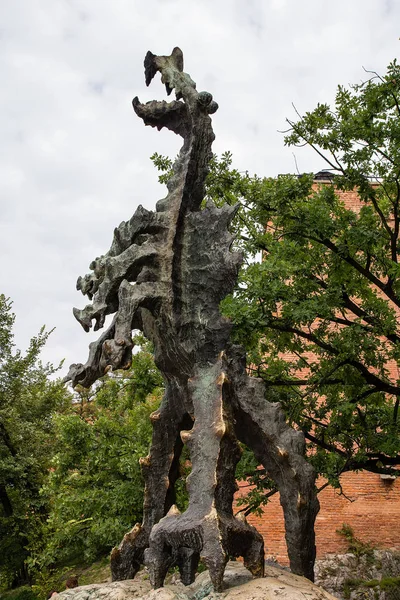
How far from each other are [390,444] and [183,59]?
17.6 ft

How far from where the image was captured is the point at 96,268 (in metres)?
5.51

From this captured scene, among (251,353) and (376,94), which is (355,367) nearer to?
(251,353)

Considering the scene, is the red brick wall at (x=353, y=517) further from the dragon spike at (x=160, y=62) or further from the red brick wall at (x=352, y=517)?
the dragon spike at (x=160, y=62)

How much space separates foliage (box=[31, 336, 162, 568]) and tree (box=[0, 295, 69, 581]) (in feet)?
12.1

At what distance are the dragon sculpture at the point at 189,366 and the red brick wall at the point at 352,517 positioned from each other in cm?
959

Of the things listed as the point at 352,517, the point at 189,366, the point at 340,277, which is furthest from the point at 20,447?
the point at 189,366

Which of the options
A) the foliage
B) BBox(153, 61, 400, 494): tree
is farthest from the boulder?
the foliage

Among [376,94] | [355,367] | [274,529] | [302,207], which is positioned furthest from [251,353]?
[274,529]

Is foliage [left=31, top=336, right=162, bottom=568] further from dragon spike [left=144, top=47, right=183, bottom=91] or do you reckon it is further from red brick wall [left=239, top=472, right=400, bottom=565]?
dragon spike [left=144, top=47, right=183, bottom=91]

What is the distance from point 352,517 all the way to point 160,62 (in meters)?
11.7

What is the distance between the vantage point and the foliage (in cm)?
1084

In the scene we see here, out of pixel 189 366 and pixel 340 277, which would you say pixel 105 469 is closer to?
pixel 340 277

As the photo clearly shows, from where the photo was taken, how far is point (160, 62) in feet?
21.0

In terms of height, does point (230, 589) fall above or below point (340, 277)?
below
